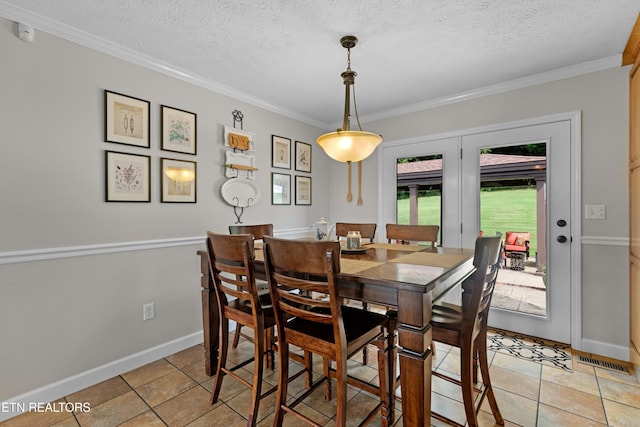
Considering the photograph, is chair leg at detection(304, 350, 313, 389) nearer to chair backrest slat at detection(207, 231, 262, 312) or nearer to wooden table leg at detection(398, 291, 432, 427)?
chair backrest slat at detection(207, 231, 262, 312)

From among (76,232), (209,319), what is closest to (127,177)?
(76,232)

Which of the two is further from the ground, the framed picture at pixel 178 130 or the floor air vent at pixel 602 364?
the framed picture at pixel 178 130

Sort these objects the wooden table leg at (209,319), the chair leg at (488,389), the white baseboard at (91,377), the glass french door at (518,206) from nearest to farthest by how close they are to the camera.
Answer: the chair leg at (488,389), the white baseboard at (91,377), the wooden table leg at (209,319), the glass french door at (518,206)

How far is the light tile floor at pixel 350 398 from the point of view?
1.69m

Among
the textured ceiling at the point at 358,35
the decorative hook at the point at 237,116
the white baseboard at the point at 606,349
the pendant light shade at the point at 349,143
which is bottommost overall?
the white baseboard at the point at 606,349

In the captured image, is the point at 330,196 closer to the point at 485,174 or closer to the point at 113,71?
the point at 485,174

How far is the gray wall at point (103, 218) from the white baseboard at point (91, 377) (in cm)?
1

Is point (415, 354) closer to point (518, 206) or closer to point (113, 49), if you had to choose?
point (518, 206)

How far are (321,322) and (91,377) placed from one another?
182cm

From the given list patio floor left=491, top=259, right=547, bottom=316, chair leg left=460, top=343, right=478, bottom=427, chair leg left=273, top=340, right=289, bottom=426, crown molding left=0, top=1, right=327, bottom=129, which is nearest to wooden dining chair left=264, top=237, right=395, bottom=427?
chair leg left=273, top=340, right=289, bottom=426

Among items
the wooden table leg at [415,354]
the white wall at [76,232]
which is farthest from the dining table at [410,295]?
the white wall at [76,232]

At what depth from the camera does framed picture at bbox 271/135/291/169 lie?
11.1 feet

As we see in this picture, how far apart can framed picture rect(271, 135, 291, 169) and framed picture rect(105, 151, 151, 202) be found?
4.41 feet

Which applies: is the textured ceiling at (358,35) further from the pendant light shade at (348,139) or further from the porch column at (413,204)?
the porch column at (413,204)
